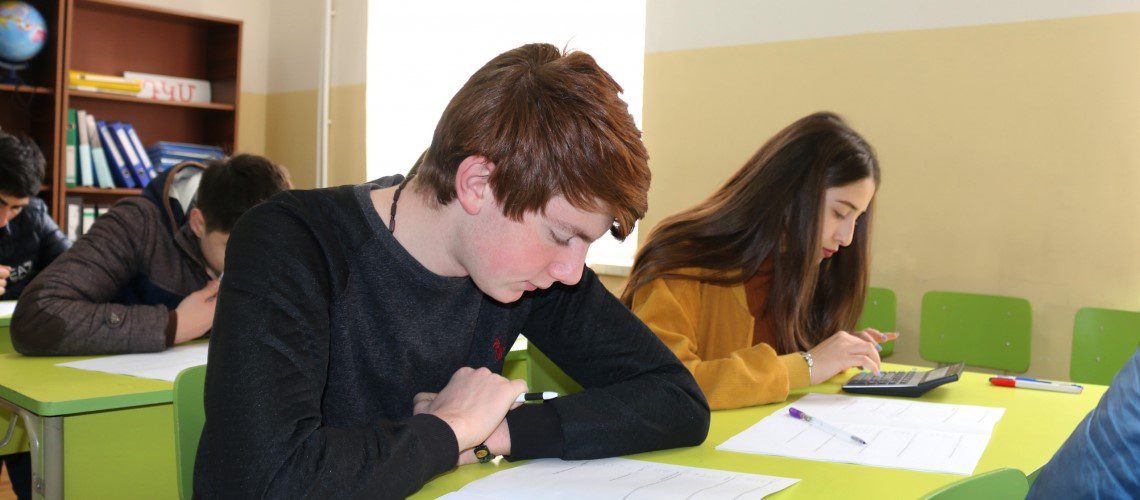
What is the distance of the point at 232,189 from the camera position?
7.10ft

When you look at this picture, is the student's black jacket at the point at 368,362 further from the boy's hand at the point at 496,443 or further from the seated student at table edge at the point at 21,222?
the seated student at table edge at the point at 21,222

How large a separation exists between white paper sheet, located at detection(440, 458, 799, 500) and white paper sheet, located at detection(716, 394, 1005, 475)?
173mm

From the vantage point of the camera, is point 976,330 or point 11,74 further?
point 11,74

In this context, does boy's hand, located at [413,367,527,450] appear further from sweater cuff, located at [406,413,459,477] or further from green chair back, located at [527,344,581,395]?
green chair back, located at [527,344,581,395]

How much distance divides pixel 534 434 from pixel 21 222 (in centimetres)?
285

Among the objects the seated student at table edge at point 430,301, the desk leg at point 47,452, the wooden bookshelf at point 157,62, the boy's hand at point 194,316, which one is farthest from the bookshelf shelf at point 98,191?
the seated student at table edge at point 430,301

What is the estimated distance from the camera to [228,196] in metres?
2.16

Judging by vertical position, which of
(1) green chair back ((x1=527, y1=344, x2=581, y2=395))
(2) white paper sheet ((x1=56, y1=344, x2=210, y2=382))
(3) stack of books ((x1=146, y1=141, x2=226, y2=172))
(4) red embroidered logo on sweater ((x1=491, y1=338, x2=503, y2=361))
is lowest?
(2) white paper sheet ((x1=56, y1=344, x2=210, y2=382))

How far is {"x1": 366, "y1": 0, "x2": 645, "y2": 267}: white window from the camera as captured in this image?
4.05 metres

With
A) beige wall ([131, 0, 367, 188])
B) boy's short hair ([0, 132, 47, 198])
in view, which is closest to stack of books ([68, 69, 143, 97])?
beige wall ([131, 0, 367, 188])

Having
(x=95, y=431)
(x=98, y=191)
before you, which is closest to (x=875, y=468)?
(x=95, y=431)

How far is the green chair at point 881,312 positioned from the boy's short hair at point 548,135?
2.23m

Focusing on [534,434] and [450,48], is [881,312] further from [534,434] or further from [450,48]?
[450,48]

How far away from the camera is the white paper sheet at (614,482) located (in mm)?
1062
